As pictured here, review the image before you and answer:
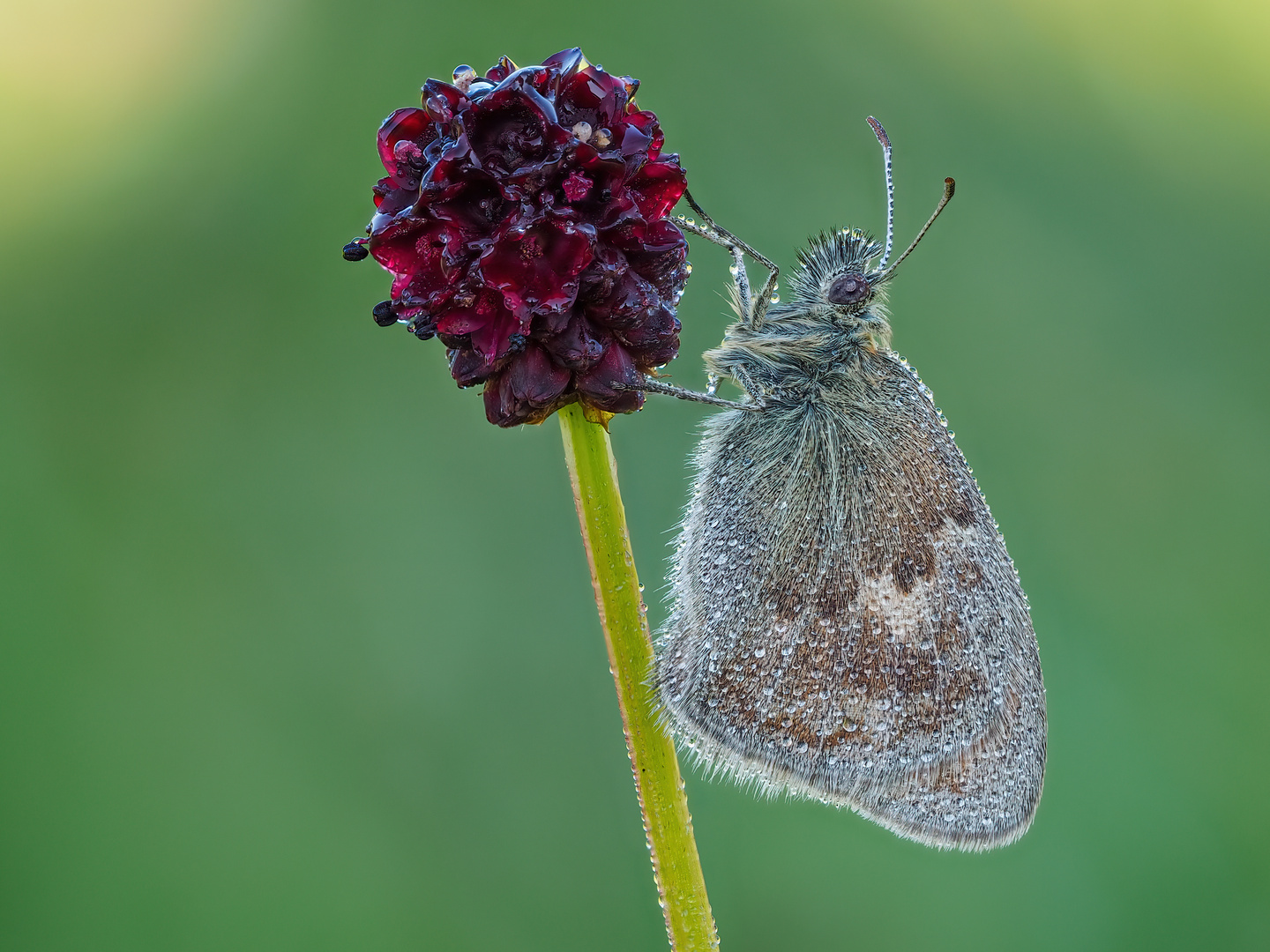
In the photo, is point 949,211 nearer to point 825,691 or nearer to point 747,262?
point 747,262

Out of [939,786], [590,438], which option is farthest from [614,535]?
[939,786]

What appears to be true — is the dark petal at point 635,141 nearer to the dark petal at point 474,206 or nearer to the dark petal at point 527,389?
the dark petal at point 474,206

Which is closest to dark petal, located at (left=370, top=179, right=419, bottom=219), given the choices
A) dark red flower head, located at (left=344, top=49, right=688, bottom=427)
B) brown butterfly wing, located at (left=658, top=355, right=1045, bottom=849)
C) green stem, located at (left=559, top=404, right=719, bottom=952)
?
dark red flower head, located at (left=344, top=49, right=688, bottom=427)

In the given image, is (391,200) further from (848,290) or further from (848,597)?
(848,290)

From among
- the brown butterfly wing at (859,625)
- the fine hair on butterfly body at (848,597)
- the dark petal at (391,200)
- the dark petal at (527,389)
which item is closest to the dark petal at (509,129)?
the dark petal at (391,200)

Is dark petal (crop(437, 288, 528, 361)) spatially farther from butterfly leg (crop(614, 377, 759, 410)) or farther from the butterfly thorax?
the butterfly thorax

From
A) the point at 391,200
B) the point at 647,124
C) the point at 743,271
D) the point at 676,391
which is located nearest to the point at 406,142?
the point at 391,200
